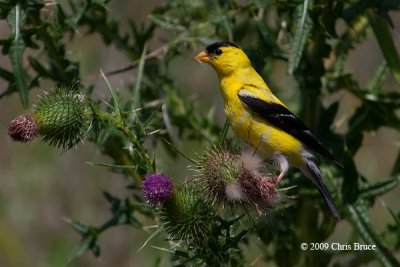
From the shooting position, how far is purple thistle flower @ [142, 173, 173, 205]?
2.40 meters

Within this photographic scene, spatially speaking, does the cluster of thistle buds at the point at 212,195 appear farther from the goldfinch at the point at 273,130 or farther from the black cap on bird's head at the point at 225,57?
the black cap on bird's head at the point at 225,57

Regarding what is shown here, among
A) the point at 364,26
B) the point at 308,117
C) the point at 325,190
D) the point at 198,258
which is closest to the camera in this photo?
the point at 198,258

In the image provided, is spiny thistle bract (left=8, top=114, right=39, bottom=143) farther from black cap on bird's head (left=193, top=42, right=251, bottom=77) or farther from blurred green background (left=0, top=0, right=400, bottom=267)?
blurred green background (left=0, top=0, right=400, bottom=267)

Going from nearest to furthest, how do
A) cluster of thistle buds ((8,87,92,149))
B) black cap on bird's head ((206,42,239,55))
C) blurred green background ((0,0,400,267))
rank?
cluster of thistle buds ((8,87,92,149)) → black cap on bird's head ((206,42,239,55)) → blurred green background ((0,0,400,267))

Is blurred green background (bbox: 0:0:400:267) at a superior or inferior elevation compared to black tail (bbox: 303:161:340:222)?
inferior

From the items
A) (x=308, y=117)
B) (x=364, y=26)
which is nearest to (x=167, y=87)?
(x=308, y=117)

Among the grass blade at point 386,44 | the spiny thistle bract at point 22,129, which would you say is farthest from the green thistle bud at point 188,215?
the grass blade at point 386,44

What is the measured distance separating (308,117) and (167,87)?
2.99 ft

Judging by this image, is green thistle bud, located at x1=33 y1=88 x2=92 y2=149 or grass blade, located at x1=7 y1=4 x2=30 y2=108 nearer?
green thistle bud, located at x1=33 y1=88 x2=92 y2=149

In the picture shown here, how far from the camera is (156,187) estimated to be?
2404mm

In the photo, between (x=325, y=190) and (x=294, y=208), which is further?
(x=294, y=208)

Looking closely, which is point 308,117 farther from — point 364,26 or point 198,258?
point 198,258

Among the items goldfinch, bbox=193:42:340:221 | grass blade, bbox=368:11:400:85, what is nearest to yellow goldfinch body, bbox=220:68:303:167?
goldfinch, bbox=193:42:340:221

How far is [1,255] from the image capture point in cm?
467
